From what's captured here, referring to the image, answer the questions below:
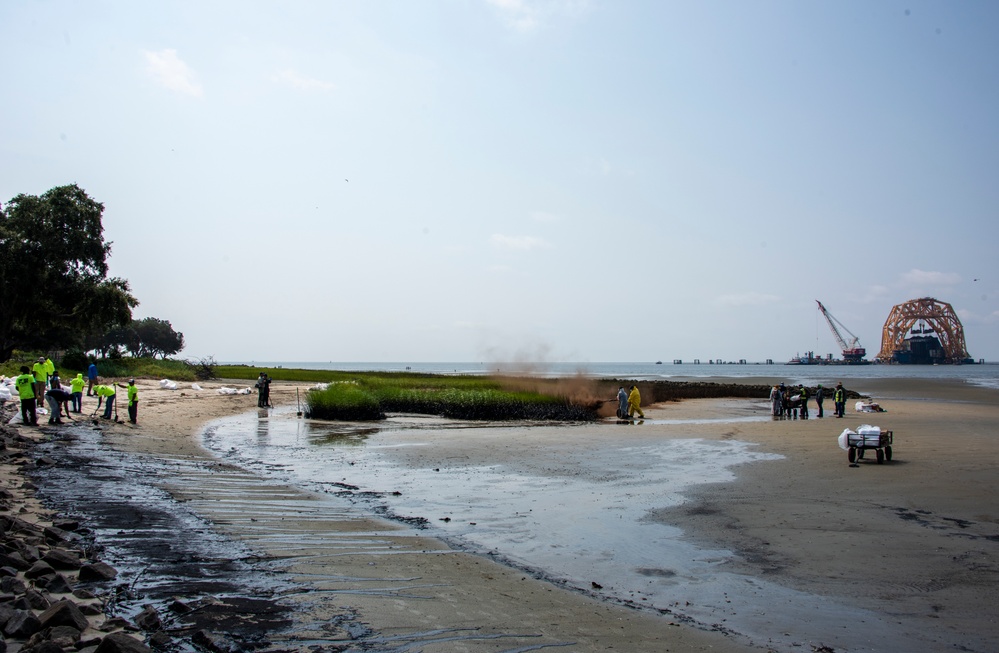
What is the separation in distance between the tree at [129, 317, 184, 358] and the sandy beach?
9294 centimetres

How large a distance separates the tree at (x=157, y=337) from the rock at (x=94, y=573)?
4024 inches

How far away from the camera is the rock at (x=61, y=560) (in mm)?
7516

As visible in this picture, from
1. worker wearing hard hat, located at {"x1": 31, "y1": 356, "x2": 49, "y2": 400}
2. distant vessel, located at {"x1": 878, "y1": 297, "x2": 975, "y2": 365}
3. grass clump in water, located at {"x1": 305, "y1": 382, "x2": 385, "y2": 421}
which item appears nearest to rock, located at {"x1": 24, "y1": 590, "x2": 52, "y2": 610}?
worker wearing hard hat, located at {"x1": 31, "y1": 356, "x2": 49, "y2": 400}

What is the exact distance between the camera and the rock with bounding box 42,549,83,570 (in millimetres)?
7516

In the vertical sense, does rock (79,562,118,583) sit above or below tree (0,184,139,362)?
below

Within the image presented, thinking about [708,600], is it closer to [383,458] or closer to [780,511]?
[780,511]

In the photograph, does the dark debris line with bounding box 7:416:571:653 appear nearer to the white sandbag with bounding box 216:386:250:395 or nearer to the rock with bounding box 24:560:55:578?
the rock with bounding box 24:560:55:578

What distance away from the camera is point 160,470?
50.8 feet

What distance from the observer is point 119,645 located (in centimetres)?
527

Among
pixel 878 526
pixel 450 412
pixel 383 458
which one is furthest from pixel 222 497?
pixel 450 412

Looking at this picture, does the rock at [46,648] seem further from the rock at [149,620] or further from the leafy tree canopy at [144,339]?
the leafy tree canopy at [144,339]

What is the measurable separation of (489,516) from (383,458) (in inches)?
317

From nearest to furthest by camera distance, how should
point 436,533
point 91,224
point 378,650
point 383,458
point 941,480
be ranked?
point 378,650 < point 436,533 < point 941,480 < point 383,458 < point 91,224

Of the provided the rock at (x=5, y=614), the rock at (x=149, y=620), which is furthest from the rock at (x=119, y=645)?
the rock at (x=5, y=614)
